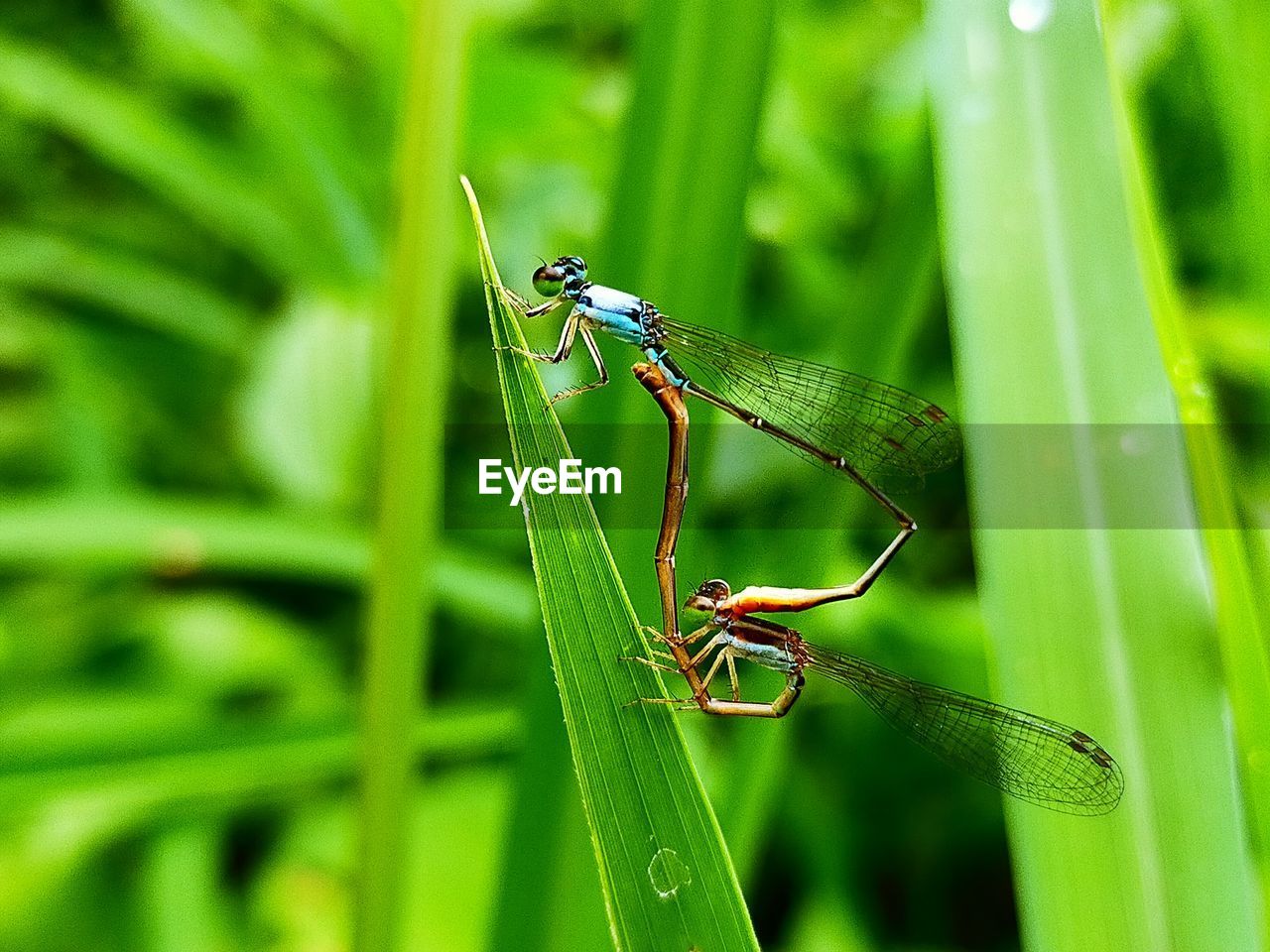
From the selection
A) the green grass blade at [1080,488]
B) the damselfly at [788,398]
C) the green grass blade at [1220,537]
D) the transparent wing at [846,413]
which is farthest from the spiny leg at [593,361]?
the green grass blade at [1220,537]

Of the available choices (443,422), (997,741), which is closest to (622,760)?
(997,741)

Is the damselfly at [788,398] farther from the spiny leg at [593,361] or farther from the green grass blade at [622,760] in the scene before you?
the green grass blade at [622,760]

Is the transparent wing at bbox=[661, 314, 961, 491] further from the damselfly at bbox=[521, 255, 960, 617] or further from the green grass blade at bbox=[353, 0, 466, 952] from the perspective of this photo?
the green grass blade at bbox=[353, 0, 466, 952]

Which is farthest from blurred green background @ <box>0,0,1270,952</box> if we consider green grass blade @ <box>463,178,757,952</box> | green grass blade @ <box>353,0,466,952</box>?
green grass blade @ <box>463,178,757,952</box>

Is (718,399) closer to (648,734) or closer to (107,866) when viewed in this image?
(648,734)

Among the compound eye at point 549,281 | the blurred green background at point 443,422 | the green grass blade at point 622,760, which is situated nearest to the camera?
the green grass blade at point 622,760

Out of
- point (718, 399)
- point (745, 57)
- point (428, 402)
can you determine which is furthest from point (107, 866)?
point (745, 57)
